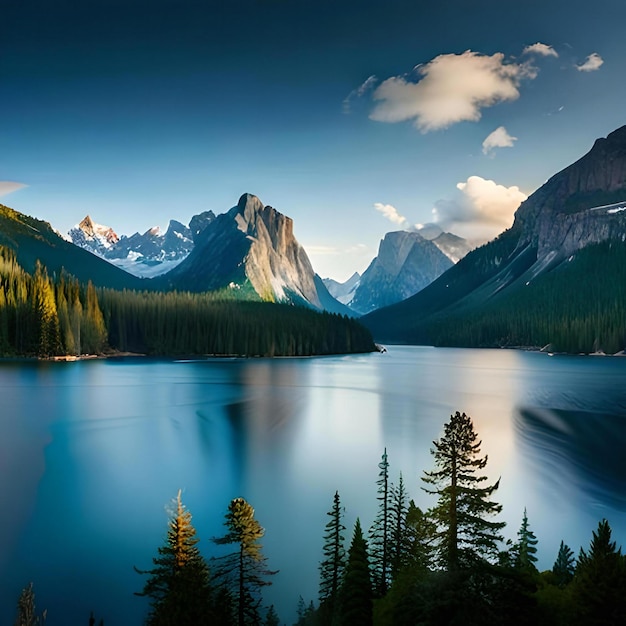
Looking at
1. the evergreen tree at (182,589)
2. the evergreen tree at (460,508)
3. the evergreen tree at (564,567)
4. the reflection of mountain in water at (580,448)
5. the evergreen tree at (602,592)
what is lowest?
the reflection of mountain in water at (580,448)

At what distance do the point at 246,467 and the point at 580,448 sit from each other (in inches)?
1086

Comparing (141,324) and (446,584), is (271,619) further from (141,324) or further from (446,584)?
(141,324)

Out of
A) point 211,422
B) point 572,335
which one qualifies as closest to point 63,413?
point 211,422

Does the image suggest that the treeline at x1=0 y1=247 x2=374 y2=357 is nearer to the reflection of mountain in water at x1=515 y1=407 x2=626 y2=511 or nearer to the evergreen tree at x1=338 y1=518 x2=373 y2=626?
the reflection of mountain in water at x1=515 y1=407 x2=626 y2=511

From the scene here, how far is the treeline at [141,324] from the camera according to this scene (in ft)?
407

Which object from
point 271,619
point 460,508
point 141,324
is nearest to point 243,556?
point 271,619

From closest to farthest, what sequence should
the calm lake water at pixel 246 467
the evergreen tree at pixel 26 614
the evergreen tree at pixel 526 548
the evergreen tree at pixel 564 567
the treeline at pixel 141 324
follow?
the evergreen tree at pixel 26 614
the evergreen tree at pixel 564 567
the evergreen tree at pixel 526 548
the calm lake water at pixel 246 467
the treeline at pixel 141 324

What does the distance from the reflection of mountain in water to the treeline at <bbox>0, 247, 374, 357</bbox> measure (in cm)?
11237

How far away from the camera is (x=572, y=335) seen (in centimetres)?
17412

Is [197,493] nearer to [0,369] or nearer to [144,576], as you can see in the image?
[144,576]

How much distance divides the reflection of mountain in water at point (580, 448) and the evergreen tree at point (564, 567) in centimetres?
791

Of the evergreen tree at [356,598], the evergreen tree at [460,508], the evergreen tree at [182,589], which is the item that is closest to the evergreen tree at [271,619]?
the evergreen tree at [182,589]

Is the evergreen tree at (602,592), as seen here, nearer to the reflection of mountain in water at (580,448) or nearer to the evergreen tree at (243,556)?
the evergreen tree at (243,556)

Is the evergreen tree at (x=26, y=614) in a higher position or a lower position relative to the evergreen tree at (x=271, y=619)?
higher
